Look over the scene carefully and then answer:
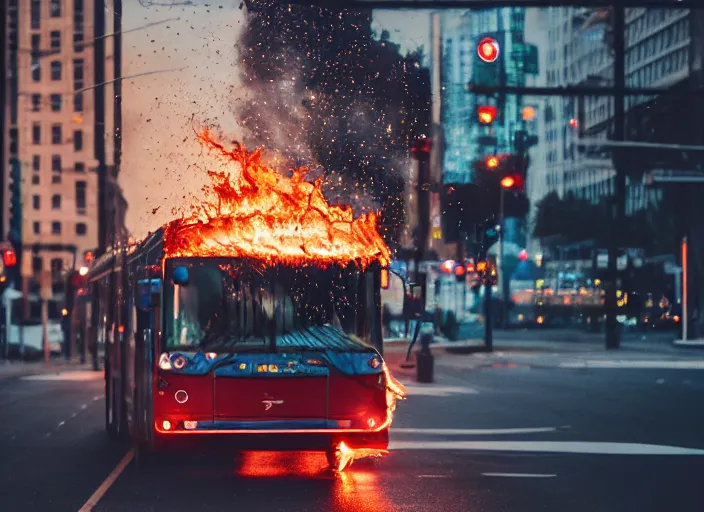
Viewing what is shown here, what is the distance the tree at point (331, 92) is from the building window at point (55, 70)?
106472 mm

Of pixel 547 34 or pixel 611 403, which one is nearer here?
pixel 611 403

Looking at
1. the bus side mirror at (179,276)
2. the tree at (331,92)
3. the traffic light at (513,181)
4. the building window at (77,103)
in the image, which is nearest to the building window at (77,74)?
the building window at (77,103)

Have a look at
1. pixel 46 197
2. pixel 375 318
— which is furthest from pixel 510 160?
pixel 46 197

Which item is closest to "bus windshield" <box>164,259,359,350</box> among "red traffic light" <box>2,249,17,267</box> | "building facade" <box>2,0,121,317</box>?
"red traffic light" <box>2,249,17,267</box>

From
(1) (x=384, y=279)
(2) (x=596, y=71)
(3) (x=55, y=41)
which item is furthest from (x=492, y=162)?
(2) (x=596, y=71)

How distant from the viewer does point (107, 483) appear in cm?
1362

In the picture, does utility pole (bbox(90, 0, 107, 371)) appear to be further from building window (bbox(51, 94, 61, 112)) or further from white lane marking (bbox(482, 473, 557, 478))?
building window (bbox(51, 94, 61, 112))

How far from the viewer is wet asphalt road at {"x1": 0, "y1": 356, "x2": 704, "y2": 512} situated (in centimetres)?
1238

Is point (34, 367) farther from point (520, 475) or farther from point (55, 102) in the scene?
point (55, 102)

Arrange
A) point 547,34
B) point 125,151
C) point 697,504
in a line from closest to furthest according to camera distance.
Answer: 1. point 697,504
2. point 125,151
3. point 547,34

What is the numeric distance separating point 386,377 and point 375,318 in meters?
0.76

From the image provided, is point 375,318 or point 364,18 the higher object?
point 364,18

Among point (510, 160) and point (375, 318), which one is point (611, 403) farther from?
point (510, 160)

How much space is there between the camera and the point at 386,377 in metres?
14.5
